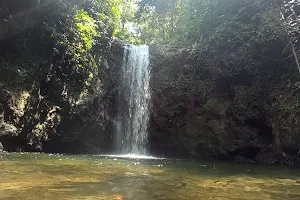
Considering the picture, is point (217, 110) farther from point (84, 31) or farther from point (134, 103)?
point (84, 31)

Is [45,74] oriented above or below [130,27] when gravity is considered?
below

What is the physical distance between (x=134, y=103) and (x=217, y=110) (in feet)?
11.1

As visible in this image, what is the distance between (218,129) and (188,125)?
113 cm

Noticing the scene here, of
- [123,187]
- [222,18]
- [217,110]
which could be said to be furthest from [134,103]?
[123,187]

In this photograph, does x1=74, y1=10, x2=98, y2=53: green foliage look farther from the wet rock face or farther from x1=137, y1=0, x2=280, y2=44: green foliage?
x1=137, y1=0, x2=280, y2=44: green foliage

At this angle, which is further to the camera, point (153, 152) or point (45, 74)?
point (153, 152)

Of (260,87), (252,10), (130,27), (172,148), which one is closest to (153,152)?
(172,148)

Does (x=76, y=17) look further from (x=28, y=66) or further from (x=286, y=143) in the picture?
(x=286, y=143)

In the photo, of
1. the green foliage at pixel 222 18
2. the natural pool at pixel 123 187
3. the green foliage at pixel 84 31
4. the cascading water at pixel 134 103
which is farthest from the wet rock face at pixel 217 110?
the natural pool at pixel 123 187

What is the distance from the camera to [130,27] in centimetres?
2644

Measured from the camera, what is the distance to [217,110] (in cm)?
1073

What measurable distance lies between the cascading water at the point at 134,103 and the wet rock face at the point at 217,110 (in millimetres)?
409

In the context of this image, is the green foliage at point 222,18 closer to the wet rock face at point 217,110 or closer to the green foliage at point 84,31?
the wet rock face at point 217,110

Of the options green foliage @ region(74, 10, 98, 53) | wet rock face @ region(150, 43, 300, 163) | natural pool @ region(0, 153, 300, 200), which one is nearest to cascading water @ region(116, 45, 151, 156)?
wet rock face @ region(150, 43, 300, 163)
